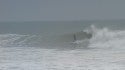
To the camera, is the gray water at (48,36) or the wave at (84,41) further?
the gray water at (48,36)

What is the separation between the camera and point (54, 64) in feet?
48.2

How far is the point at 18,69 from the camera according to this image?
13.5m

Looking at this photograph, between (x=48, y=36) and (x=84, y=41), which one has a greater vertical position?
(x=48, y=36)

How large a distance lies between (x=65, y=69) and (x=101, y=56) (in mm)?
3767

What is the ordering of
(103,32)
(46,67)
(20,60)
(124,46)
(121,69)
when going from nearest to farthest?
(121,69) → (46,67) → (20,60) → (124,46) → (103,32)

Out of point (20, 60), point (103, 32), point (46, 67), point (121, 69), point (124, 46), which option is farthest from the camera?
point (103, 32)

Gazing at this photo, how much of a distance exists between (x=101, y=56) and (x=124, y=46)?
4819 mm

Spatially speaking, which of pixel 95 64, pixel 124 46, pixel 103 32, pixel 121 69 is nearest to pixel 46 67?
pixel 95 64

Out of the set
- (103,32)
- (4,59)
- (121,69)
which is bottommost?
(121,69)

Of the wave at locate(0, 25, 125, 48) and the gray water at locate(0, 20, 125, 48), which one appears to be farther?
the gray water at locate(0, 20, 125, 48)

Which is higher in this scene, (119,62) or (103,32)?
(103,32)

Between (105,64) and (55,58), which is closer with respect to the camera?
(105,64)

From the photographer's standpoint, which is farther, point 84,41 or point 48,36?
point 48,36

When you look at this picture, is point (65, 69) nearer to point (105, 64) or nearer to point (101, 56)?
point (105, 64)
